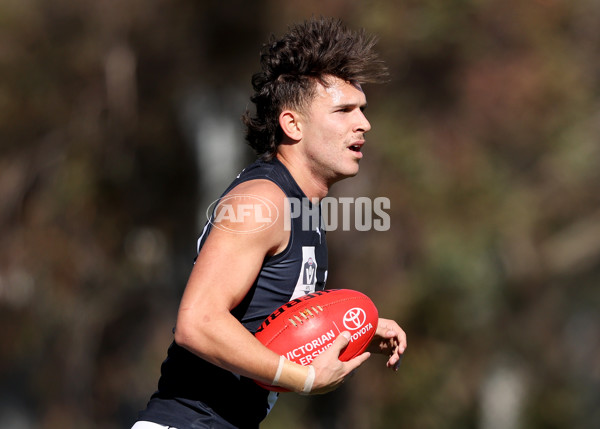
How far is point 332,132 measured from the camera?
4.24 meters

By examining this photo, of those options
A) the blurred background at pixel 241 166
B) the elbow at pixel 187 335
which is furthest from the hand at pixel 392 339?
the blurred background at pixel 241 166

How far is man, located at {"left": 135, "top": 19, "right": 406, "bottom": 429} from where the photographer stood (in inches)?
136

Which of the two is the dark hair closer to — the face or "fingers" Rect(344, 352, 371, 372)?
the face

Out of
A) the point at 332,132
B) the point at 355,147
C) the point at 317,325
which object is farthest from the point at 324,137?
the point at 317,325

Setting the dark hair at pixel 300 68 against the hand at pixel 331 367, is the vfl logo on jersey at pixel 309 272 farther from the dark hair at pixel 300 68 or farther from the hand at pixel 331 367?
the dark hair at pixel 300 68

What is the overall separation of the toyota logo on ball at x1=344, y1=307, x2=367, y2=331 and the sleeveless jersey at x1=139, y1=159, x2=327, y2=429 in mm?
241

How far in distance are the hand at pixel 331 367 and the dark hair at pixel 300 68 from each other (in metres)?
1.10

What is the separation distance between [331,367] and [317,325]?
27 centimetres

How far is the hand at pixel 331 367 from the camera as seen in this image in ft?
11.8

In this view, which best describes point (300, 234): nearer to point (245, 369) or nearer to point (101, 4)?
point (245, 369)

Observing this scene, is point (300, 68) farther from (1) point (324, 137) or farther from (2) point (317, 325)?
(2) point (317, 325)

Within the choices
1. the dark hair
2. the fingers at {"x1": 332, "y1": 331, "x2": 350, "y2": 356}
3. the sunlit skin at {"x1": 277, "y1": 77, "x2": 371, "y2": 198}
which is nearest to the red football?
the fingers at {"x1": 332, "y1": 331, "x2": 350, "y2": 356}

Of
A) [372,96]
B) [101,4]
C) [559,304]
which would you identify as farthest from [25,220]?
[559,304]

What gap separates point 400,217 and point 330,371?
12.1 meters
